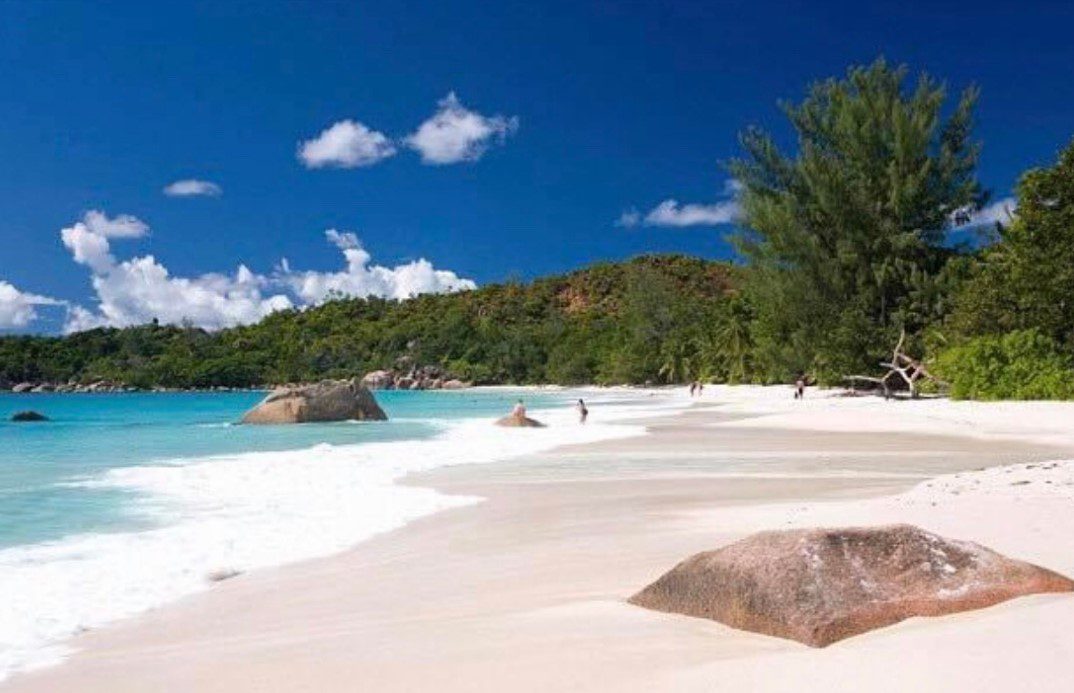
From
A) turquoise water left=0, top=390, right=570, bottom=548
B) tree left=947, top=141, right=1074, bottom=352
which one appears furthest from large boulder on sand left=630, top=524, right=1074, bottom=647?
tree left=947, top=141, right=1074, bottom=352

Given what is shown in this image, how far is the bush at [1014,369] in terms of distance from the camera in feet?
96.9

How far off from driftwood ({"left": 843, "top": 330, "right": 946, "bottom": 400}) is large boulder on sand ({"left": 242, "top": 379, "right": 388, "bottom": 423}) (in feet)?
74.2

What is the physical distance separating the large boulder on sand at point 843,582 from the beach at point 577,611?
4.5 inches

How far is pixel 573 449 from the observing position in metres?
19.6

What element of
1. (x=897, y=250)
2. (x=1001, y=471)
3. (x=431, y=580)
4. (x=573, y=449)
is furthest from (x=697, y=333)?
(x=431, y=580)

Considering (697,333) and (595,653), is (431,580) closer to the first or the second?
(595,653)

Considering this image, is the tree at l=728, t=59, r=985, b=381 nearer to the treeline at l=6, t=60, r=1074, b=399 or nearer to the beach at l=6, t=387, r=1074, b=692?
the treeline at l=6, t=60, r=1074, b=399

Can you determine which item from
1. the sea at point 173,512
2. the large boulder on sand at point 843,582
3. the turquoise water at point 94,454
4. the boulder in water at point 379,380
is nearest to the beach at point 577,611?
the large boulder on sand at point 843,582

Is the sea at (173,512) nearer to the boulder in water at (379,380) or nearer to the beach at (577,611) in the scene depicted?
the beach at (577,611)

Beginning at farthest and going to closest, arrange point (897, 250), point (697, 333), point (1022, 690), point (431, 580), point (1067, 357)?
point (697, 333)
point (897, 250)
point (1067, 357)
point (431, 580)
point (1022, 690)

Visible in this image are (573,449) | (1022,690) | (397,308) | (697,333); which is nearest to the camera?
(1022,690)

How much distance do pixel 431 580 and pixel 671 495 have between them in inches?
200

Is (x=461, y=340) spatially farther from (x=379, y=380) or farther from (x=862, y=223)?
(x=862, y=223)

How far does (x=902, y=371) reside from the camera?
4122 cm
